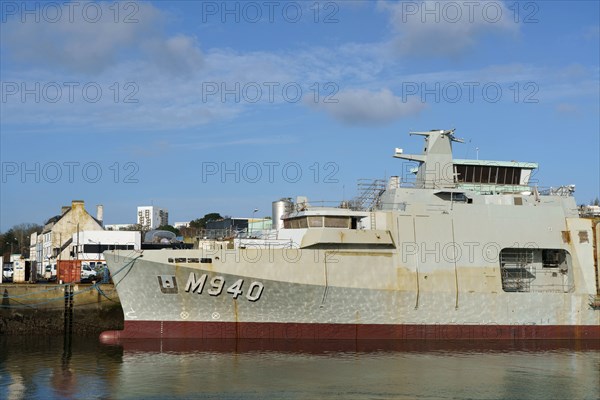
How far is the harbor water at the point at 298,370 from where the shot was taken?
1866 centimetres

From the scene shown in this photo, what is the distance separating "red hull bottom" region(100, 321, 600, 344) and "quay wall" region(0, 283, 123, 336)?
3.85 metres

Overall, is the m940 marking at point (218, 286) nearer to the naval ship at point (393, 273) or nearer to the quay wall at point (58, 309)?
the naval ship at point (393, 273)

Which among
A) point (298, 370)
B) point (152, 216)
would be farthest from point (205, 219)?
point (298, 370)

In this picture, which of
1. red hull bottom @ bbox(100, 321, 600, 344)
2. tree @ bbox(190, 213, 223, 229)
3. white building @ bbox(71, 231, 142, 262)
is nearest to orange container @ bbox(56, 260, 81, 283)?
red hull bottom @ bbox(100, 321, 600, 344)

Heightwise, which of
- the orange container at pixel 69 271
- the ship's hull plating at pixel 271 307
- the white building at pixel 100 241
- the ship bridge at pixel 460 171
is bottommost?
the ship's hull plating at pixel 271 307

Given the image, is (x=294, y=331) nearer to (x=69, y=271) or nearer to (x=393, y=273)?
(x=393, y=273)

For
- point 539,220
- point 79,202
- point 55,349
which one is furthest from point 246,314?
point 79,202

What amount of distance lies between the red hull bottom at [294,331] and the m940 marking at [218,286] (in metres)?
1.28

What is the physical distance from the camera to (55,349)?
2633 centimetres

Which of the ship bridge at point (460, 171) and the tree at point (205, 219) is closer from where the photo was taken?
the ship bridge at point (460, 171)

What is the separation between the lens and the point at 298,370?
21.3m

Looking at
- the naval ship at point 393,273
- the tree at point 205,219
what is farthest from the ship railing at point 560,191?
the tree at point 205,219

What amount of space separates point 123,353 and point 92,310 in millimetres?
7247

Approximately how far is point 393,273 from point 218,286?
6990 mm
